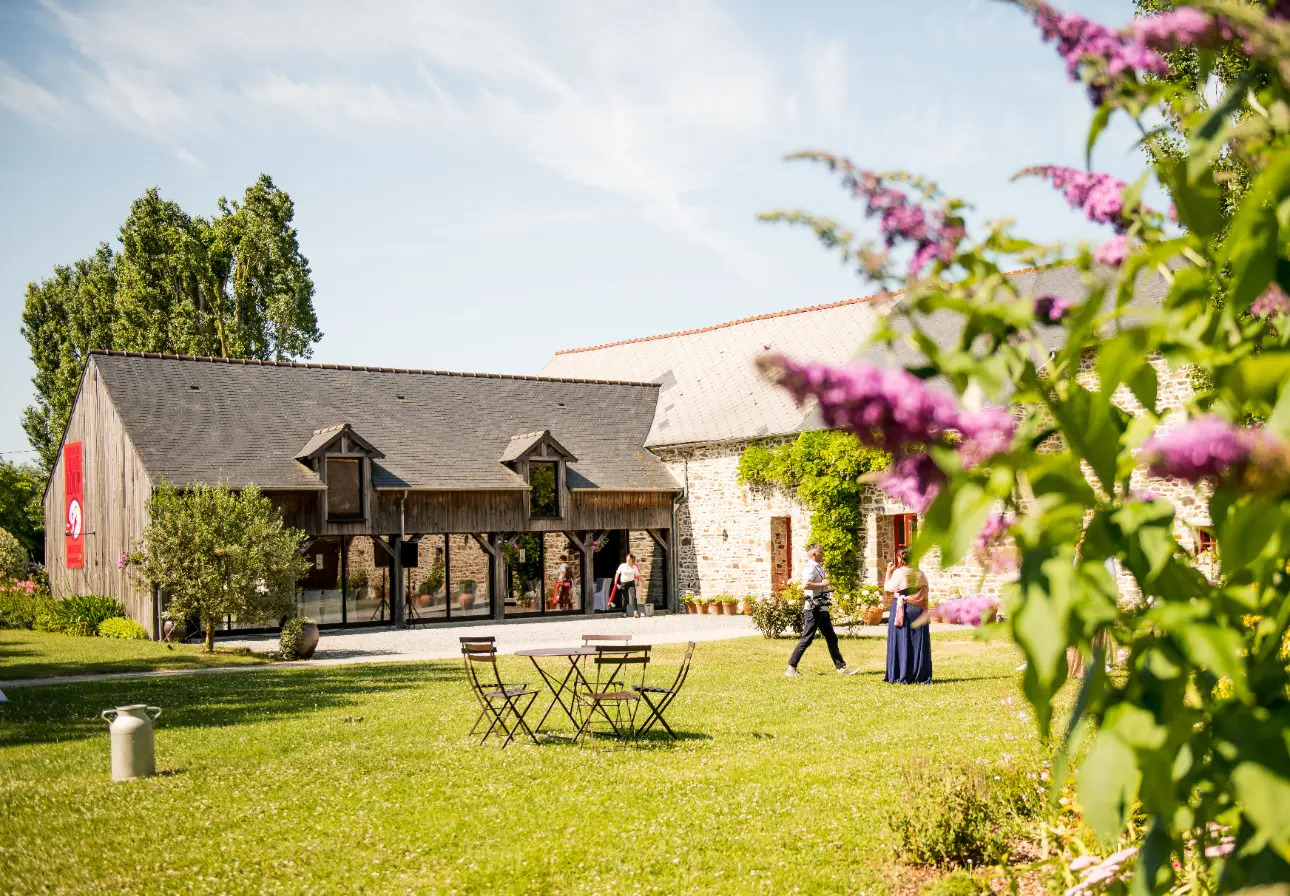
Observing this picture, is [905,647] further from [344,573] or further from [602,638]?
[344,573]

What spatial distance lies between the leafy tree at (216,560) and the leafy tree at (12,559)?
547 inches

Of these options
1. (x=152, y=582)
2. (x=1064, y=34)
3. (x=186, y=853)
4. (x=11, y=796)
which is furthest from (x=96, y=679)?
(x=1064, y=34)

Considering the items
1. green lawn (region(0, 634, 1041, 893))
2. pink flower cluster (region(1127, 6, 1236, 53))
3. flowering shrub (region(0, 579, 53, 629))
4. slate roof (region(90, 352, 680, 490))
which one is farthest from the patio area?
pink flower cluster (region(1127, 6, 1236, 53))

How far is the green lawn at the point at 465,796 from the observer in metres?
6.54

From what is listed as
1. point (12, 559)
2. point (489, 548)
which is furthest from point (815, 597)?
point (12, 559)

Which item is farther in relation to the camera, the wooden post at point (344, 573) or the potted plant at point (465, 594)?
the potted plant at point (465, 594)

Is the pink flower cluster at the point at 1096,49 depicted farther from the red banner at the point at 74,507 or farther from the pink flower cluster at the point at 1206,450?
the red banner at the point at 74,507

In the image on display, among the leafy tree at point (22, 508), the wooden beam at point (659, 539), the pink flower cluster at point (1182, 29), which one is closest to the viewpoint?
the pink flower cluster at point (1182, 29)

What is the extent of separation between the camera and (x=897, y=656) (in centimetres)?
1418

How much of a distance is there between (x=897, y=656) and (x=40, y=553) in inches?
1748

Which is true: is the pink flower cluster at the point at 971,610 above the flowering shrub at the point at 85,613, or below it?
above

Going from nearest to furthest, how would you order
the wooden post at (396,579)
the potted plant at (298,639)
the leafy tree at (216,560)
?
1. the potted plant at (298,639)
2. the leafy tree at (216,560)
3. the wooden post at (396,579)

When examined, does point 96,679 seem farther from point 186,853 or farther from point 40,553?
point 40,553

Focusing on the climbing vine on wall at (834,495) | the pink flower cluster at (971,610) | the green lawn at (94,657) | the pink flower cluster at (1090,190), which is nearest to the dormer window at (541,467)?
the climbing vine on wall at (834,495)
